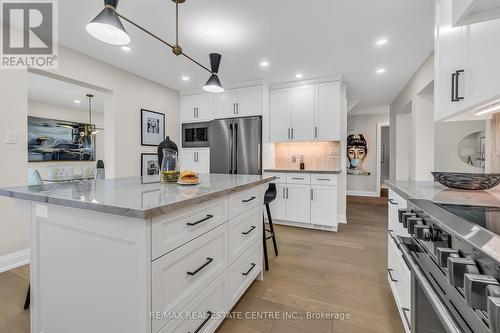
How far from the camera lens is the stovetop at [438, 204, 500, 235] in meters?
0.69

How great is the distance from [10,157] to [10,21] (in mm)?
1405

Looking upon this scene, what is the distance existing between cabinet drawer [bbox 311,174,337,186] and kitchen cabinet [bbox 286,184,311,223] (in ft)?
0.50

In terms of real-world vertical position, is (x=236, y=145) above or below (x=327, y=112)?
below

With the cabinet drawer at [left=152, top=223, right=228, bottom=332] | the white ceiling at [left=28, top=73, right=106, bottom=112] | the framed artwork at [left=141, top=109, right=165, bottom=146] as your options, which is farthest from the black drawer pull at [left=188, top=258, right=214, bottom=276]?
the white ceiling at [left=28, top=73, right=106, bottom=112]

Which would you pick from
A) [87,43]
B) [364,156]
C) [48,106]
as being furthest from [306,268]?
[48,106]

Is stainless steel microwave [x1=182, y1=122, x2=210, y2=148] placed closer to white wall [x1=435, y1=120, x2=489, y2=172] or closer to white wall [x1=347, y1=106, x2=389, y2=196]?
white wall [x1=435, y1=120, x2=489, y2=172]

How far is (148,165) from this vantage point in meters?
3.90

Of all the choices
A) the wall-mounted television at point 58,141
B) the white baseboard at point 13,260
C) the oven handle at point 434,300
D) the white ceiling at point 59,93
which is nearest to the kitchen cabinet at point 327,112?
the oven handle at point 434,300

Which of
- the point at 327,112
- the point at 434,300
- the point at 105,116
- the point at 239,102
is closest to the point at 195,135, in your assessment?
the point at 239,102

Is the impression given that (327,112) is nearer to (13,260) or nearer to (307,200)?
(307,200)

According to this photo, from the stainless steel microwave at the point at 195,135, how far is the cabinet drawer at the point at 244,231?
2.76 m

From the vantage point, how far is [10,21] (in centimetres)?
227

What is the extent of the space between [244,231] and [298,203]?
2130 mm

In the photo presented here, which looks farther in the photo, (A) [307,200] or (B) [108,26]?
(A) [307,200]
